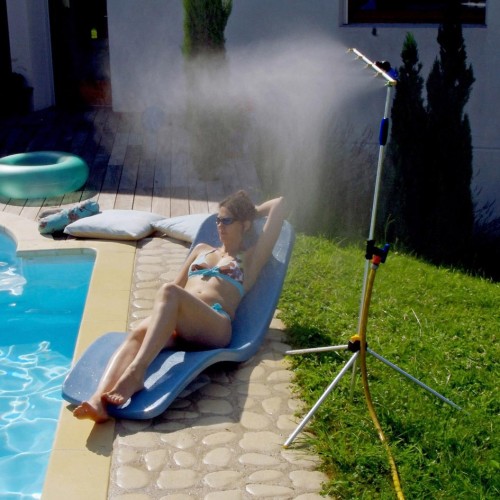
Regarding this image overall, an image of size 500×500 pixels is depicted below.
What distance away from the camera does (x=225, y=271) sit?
4.75 meters

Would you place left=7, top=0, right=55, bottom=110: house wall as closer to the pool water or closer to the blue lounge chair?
the pool water

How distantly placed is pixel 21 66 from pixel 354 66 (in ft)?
15.1

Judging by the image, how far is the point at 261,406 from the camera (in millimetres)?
4102

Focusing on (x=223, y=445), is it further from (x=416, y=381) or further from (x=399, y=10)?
(x=399, y=10)

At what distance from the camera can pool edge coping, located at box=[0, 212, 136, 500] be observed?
3.45 meters

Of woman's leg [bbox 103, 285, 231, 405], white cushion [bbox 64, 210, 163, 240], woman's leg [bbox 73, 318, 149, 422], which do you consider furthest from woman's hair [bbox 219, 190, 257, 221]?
white cushion [bbox 64, 210, 163, 240]

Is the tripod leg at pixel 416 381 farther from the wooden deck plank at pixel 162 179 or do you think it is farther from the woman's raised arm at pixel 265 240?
the wooden deck plank at pixel 162 179

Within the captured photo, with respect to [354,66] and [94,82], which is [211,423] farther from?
[94,82]

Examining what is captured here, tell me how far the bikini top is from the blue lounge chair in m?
0.15

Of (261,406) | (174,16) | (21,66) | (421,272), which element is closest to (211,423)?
(261,406)

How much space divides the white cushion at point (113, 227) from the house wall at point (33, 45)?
499cm

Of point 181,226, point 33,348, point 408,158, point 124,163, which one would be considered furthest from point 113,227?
point 408,158

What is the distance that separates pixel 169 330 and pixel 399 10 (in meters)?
6.23

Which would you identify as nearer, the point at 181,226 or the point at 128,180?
the point at 181,226
